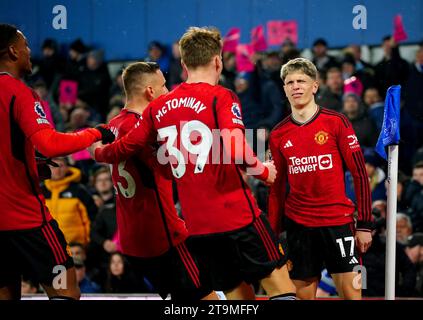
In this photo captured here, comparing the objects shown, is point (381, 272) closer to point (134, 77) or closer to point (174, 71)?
point (174, 71)

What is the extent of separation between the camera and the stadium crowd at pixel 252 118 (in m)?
6.15

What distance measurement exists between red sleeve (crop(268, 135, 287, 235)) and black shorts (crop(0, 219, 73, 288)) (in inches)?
52.5

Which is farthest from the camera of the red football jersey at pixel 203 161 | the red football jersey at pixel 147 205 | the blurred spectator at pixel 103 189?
the blurred spectator at pixel 103 189

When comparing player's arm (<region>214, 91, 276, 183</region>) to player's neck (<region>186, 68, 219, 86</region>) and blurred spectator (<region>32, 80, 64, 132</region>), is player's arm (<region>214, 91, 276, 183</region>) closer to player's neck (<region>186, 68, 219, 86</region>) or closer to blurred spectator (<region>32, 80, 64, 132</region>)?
player's neck (<region>186, 68, 219, 86</region>)

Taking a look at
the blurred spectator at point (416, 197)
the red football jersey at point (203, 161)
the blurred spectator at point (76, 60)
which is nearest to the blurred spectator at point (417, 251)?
the blurred spectator at point (416, 197)

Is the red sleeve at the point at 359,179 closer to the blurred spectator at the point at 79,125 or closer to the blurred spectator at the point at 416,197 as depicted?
the blurred spectator at the point at 416,197

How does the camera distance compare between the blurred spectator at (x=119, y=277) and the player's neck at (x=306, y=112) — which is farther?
the blurred spectator at (x=119, y=277)

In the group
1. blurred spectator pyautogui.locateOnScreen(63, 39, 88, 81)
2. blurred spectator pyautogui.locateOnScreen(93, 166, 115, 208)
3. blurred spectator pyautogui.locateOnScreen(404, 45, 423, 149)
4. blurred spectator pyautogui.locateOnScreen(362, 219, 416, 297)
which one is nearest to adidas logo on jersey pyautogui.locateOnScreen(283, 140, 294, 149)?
blurred spectator pyautogui.locateOnScreen(362, 219, 416, 297)

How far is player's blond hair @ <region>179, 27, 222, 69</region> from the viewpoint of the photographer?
12.6ft

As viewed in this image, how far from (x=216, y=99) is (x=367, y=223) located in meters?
1.25

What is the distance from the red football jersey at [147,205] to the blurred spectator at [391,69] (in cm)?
318

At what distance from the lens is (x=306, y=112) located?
4602mm

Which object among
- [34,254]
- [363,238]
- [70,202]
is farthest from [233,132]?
[70,202]
